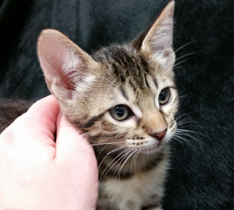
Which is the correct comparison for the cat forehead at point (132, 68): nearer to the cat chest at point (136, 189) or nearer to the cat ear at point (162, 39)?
the cat ear at point (162, 39)

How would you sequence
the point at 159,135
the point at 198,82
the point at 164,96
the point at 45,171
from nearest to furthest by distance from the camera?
the point at 45,171, the point at 159,135, the point at 164,96, the point at 198,82

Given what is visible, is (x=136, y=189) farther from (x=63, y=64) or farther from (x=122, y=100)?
(x=63, y=64)

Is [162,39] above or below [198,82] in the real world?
above

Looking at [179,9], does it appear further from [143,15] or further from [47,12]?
[47,12]

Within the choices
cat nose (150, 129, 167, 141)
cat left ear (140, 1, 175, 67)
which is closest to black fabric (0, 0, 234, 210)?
cat left ear (140, 1, 175, 67)

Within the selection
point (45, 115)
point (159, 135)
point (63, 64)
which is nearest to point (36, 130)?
point (45, 115)

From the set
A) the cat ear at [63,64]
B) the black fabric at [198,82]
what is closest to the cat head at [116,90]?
the cat ear at [63,64]

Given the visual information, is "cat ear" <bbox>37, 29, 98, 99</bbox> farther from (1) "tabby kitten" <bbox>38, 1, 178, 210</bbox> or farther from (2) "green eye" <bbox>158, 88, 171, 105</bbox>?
(2) "green eye" <bbox>158, 88, 171, 105</bbox>
